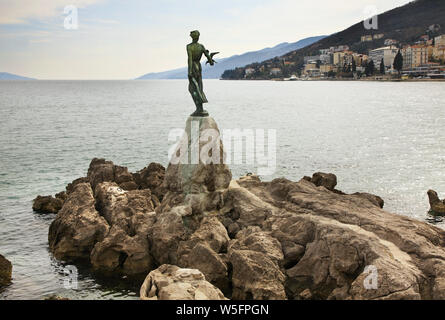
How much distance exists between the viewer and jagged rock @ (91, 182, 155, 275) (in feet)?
47.9

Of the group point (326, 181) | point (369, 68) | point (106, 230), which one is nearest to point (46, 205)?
point (106, 230)

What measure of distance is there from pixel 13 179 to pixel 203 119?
17.4 metres

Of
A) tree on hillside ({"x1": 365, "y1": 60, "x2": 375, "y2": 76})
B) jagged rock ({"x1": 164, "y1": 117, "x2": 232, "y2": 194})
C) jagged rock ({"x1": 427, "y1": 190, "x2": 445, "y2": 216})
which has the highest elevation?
tree on hillside ({"x1": 365, "y1": 60, "x2": 375, "y2": 76})

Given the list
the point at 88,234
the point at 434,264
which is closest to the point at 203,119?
the point at 88,234

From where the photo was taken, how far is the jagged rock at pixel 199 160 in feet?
52.2

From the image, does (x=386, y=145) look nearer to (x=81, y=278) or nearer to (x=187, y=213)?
(x=187, y=213)

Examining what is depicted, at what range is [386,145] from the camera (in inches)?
1638

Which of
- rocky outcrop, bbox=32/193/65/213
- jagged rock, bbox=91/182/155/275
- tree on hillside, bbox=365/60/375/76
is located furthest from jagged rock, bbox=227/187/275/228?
tree on hillside, bbox=365/60/375/76

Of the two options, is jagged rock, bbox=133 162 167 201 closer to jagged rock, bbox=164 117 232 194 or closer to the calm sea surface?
the calm sea surface

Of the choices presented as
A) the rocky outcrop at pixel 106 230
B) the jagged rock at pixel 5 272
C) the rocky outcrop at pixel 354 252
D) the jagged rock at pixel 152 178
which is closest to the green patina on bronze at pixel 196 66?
the rocky outcrop at pixel 106 230

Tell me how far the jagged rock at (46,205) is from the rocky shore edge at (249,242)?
4.27 meters

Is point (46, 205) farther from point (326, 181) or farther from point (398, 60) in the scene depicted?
point (398, 60)

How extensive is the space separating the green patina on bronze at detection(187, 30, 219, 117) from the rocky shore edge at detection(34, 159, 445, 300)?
2330mm

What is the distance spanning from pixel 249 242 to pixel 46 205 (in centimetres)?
1215
